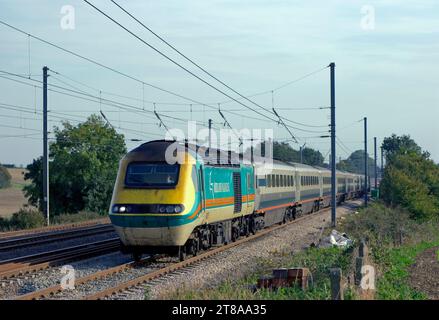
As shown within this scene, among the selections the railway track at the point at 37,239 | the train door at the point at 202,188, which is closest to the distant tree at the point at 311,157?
the railway track at the point at 37,239

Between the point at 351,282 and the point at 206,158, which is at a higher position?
the point at 206,158

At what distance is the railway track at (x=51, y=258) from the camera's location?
50.1 ft

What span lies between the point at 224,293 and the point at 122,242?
5944mm

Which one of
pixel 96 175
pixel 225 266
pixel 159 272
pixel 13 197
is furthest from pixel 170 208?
pixel 13 197

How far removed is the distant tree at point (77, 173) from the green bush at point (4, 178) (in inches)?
2210

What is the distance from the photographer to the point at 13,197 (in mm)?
86875

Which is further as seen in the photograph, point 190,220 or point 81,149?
point 81,149

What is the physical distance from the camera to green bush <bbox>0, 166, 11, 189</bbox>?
101906 mm

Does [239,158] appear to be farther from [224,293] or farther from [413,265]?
[224,293]

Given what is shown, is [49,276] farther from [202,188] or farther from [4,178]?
[4,178]

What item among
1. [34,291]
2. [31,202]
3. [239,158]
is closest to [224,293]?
[34,291]

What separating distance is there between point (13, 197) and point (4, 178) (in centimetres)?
1848

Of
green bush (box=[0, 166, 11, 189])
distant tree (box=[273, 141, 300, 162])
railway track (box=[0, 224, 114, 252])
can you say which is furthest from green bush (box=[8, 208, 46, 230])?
green bush (box=[0, 166, 11, 189])
